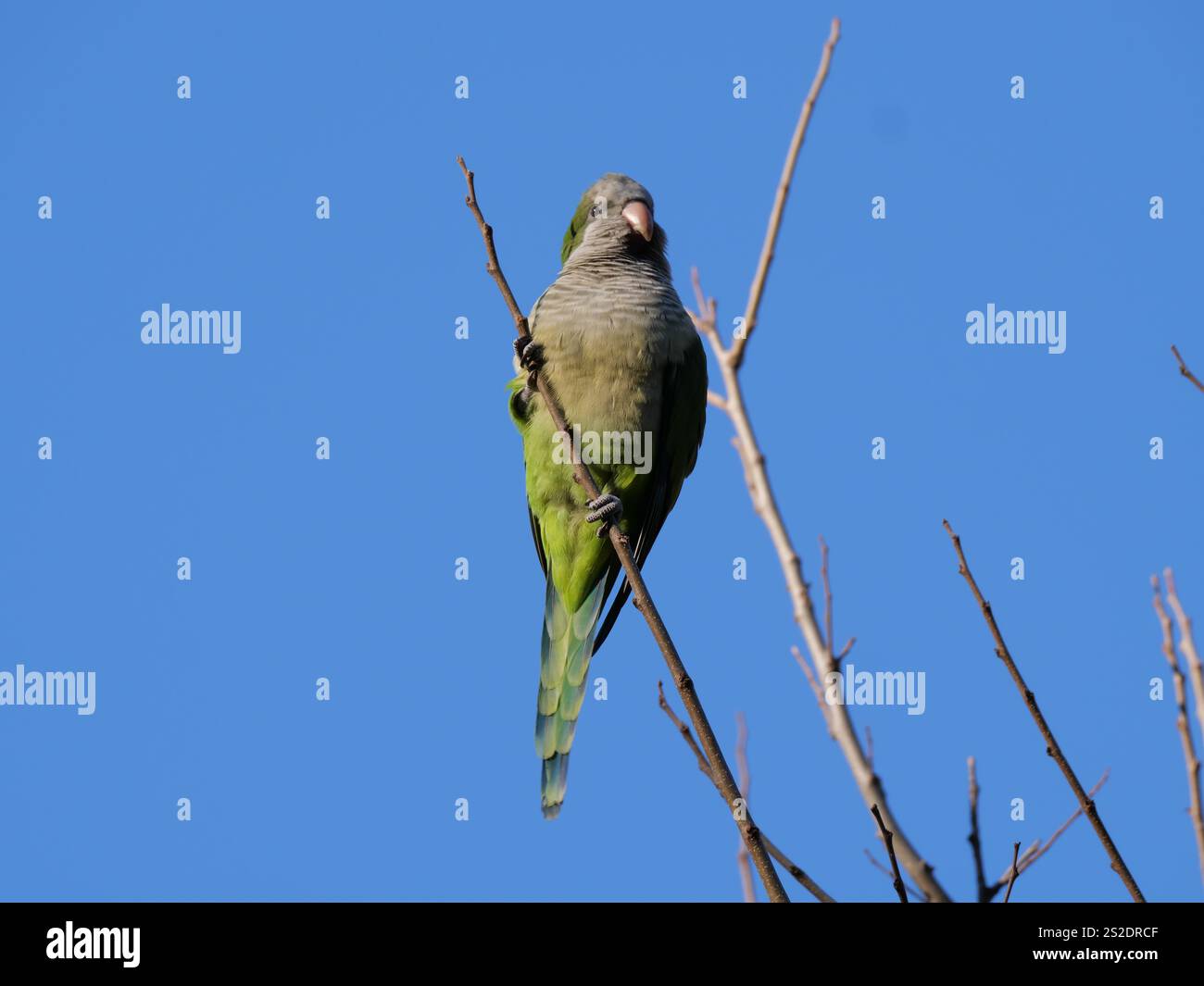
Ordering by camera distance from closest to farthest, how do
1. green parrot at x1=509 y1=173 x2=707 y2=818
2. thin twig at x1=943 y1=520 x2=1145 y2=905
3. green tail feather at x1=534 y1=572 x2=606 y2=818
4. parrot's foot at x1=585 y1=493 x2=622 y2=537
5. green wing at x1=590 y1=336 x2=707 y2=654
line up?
thin twig at x1=943 y1=520 x2=1145 y2=905, parrot's foot at x1=585 y1=493 x2=622 y2=537, green tail feather at x1=534 y1=572 x2=606 y2=818, green parrot at x1=509 y1=173 x2=707 y2=818, green wing at x1=590 y1=336 x2=707 y2=654

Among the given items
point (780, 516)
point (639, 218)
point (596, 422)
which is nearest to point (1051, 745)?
point (780, 516)

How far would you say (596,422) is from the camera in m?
6.05

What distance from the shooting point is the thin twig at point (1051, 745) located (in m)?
2.91

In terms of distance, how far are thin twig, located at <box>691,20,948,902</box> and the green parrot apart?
0.30 m

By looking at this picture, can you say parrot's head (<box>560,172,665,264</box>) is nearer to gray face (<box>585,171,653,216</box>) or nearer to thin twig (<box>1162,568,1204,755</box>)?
gray face (<box>585,171,653,216</box>)

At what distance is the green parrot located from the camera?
19.6 ft

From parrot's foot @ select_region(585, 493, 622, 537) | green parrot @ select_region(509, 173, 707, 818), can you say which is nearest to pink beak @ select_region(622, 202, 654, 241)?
green parrot @ select_region(509, 173, 707, 818)

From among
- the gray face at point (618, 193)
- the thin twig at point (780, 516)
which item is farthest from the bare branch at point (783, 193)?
the gray face at point (618, 193)

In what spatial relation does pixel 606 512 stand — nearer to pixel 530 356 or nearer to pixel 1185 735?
pixel 530 356

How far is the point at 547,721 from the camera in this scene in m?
5.56

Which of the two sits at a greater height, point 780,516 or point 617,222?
point 617,222

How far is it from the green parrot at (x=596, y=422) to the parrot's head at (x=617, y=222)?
0.84ft

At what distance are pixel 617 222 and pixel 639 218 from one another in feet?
0.57
